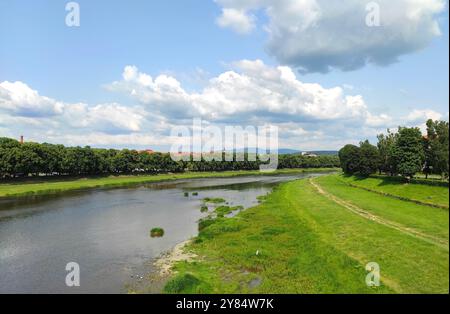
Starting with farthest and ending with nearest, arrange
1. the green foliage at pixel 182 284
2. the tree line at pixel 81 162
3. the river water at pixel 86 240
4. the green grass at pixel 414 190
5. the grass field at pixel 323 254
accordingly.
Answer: the tree line at pixel 81 162
the green grass at pixel 414 190
the river water at pixel 86 240
the green foliage at pixel 182 284
the grass field at pixel 323 254

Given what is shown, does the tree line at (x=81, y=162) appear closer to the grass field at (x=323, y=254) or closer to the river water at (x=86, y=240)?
the river water at (x=86, y=240)

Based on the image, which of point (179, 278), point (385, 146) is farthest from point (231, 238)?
point (385, 146)

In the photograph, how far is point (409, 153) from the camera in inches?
2391

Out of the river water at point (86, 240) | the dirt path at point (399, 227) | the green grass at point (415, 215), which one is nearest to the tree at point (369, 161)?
the green grass at point (415, 215)

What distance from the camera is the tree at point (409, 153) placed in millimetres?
59156

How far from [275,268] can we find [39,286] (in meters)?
15.6

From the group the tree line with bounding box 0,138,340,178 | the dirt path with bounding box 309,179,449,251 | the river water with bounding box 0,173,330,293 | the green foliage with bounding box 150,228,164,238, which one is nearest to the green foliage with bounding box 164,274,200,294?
Result: the river water with bounding box 0,173,330,293

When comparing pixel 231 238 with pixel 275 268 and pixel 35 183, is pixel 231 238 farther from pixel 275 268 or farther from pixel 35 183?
pixel 35 183

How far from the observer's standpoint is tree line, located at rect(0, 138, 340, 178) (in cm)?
8675

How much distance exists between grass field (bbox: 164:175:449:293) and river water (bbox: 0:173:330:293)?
4.11 m

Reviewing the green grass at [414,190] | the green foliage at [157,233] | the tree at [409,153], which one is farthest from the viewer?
the tree at [409,153]

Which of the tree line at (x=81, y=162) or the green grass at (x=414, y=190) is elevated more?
the tree line at (x=81, y=162)

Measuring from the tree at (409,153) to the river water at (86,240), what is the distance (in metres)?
28.0

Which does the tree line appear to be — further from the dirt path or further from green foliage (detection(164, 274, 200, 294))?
the dirt path
